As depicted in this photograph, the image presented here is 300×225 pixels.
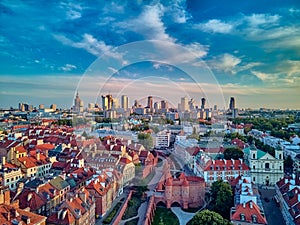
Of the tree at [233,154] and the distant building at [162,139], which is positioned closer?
the tree at [233,154]

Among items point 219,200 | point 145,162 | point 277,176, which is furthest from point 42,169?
point 277,176

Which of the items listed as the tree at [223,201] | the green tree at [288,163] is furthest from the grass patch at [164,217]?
the green tree at [288,163]

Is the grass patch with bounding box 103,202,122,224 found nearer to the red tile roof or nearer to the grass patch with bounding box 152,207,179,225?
the grass patch with bounding box 152,207,179,225

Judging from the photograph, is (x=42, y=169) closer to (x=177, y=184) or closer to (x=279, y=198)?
(x=177, y=184)

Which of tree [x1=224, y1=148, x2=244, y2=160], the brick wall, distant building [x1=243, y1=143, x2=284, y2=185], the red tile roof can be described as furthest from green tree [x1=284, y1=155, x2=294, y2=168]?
the brick wall

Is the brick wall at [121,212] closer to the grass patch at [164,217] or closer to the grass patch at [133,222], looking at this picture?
the grass patch at [133,222]
